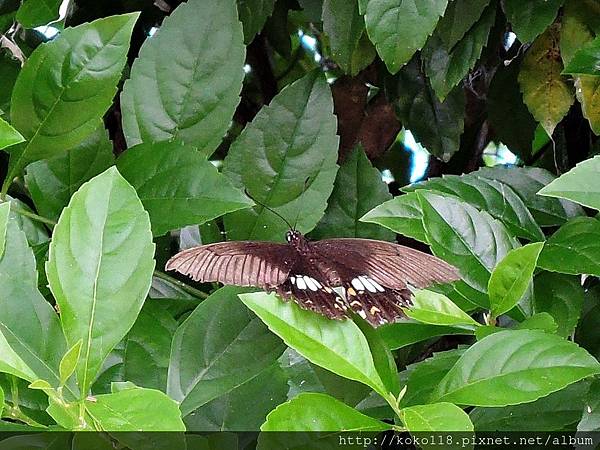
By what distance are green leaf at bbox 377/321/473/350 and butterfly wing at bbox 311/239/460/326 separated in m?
0.05

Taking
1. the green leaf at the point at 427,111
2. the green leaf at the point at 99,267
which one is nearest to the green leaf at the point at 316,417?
the green leaf at the point at 99,267

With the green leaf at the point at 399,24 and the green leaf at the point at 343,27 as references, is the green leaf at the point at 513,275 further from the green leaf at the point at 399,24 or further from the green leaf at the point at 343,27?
the green leaf at the point at 343,27

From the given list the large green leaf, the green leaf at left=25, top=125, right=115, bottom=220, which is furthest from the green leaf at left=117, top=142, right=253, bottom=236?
the large green leaf

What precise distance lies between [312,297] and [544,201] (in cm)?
37

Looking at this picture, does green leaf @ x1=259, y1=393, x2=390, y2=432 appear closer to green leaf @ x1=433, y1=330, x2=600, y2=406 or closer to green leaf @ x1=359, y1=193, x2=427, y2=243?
green leaf @ x1=433, y1=330, x2=600, y2=406

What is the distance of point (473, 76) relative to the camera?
1.01m

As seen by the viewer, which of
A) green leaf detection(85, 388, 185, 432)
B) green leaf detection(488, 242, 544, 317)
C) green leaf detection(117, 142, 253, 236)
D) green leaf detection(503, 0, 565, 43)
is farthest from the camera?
green leaf detection(503, 0, 565, 43)

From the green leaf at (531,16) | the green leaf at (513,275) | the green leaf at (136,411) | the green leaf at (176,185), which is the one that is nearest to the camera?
the green leaf at (136,411)

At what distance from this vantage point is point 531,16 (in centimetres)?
74

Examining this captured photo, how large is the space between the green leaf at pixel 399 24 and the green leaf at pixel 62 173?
29 centimetres

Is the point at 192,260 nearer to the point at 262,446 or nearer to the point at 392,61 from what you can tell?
the point at 262,446

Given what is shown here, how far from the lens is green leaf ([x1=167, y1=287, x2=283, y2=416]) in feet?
1.73

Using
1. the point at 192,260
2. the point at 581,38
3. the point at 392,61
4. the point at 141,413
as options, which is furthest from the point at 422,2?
the point at 141,413

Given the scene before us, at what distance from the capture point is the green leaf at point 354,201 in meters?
0.79
